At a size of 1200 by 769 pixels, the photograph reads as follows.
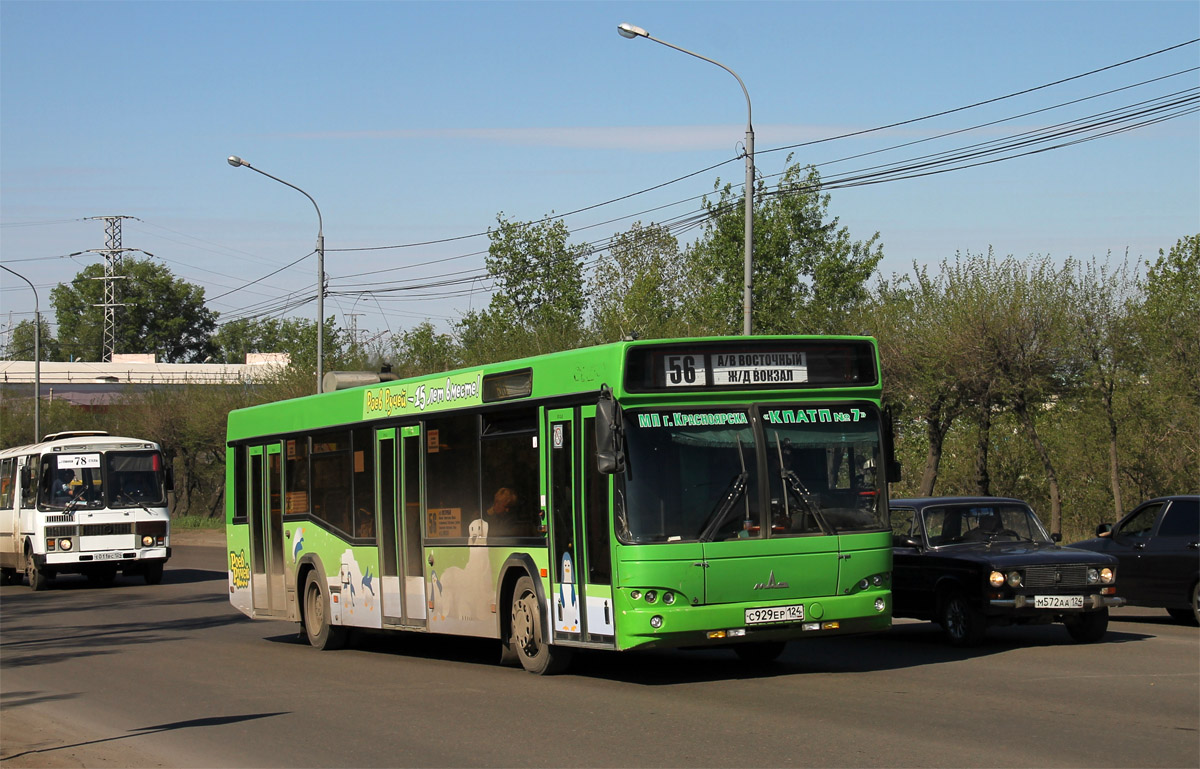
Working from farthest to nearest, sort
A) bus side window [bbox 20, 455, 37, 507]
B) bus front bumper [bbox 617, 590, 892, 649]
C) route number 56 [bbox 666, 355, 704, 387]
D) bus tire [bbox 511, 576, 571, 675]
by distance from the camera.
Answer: bus side window [bbox 20, 455, 37, 507], bus tire [bbox 511, 576, 571, 675], route number 56 [bbox 666, 355, 704, 387], bus front bumper [bbox 617, 590, 892, 649]

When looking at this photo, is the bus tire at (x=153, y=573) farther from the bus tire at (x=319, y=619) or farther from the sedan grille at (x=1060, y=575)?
the sedan grille at (x=1060, y=575)

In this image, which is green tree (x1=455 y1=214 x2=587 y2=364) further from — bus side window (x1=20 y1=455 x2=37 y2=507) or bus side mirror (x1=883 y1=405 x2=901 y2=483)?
bus side mirror (x1=883 y1=405 x2=901 y2=483)

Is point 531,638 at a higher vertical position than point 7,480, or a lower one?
lower

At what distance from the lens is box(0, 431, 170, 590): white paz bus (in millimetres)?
28219

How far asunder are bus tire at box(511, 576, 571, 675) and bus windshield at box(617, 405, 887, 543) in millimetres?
1716

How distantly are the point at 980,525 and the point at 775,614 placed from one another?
4532 millimetres

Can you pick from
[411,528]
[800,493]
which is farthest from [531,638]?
[800,493]

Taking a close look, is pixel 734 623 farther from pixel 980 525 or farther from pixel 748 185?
pixel 748 185

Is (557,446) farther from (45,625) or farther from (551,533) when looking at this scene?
(45,625)

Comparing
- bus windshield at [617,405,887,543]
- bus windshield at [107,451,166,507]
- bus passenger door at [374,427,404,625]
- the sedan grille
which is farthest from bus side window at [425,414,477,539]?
bus windshield at [107,451,166,507]

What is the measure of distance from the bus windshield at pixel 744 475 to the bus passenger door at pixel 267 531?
320 inches

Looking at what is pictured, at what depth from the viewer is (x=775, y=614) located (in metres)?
11.2

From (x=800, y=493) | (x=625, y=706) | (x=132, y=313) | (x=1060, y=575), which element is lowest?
(x=625, y=706)

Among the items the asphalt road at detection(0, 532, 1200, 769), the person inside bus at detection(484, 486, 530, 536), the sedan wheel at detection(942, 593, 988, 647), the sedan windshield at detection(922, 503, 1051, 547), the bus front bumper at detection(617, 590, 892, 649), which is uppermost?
the person inside bus at detection(484, 486, 530, 536)
